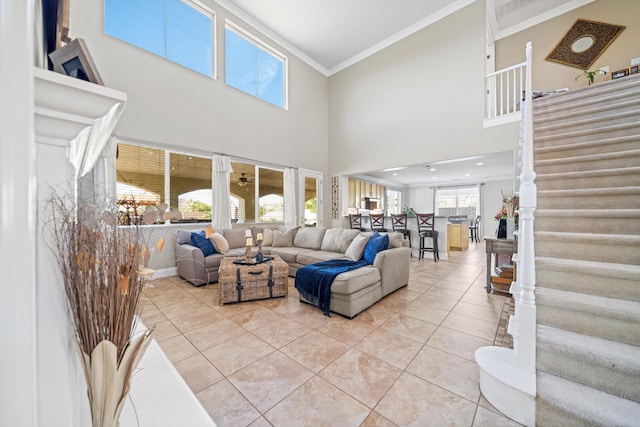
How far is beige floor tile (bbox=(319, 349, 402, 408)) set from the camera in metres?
1.50

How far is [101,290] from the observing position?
2.11 feet

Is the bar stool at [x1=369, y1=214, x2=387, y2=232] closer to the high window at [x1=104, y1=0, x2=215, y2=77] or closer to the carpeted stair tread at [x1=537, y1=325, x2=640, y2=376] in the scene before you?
the carpeted stair tread at [x1=537, y1=325, x2=640, y2=376]

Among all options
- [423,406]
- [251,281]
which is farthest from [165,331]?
[423,406]

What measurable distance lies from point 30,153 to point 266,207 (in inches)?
225

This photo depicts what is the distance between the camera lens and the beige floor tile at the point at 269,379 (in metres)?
1.47

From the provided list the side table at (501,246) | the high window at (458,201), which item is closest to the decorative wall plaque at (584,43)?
the side table at (501,246)

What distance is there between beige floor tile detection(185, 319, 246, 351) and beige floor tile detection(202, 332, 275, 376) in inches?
2.8

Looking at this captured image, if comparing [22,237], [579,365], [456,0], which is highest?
[456,0]

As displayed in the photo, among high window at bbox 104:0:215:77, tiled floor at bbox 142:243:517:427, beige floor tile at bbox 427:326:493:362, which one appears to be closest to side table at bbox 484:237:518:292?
tiled floor at bbox 142:243:517:427

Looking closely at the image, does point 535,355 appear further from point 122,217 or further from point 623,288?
point 122,217

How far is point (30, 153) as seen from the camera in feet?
1.44

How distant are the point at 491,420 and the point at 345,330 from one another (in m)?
1.18

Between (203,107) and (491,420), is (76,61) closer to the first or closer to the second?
(491,420)

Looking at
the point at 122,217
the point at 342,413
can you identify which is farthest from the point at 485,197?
the point at 122,217
